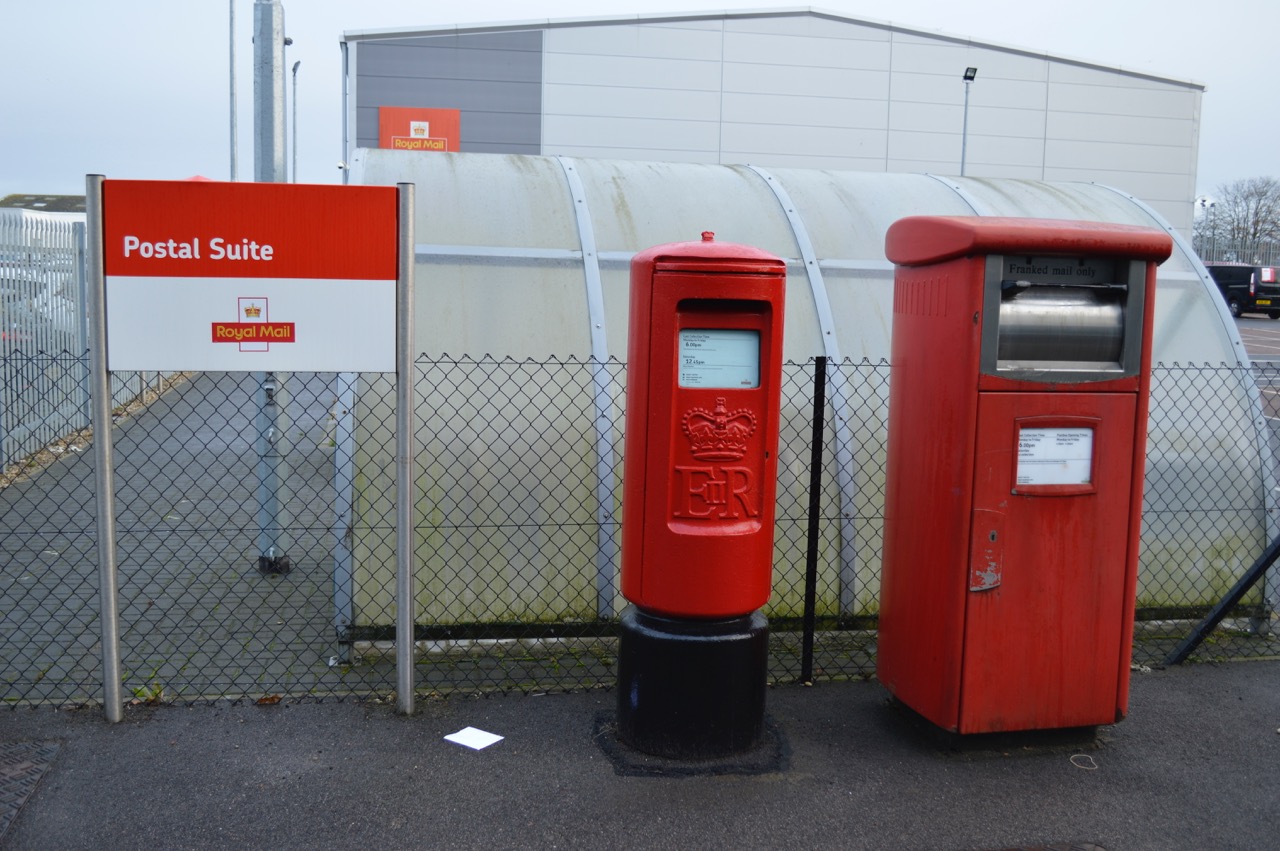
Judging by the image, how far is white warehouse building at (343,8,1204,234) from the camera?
27375 millimetres

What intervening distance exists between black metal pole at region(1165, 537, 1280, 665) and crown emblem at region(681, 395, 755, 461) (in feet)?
9.46

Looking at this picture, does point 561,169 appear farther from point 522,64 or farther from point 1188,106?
point 1188,106

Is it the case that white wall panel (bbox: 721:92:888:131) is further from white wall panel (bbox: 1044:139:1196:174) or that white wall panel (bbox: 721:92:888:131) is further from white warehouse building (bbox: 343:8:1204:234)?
white wall panel (bbox: 1044:139:1196:174)

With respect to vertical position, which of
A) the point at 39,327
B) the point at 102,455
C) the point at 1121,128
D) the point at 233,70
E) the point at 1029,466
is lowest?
the point at 102,455

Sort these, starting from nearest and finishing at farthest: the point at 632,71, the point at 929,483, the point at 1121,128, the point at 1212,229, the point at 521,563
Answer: the point at 929,483 → the point at 521,563 → the point at 632,71 → the point at 1121,128 → the point at 1212,229

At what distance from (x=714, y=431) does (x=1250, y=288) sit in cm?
4145

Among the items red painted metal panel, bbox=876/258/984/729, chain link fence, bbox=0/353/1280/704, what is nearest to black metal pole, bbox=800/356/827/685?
chain link fence, bbox=0/353/1280/704

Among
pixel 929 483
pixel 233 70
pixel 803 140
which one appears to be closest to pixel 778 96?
pixel 803 140

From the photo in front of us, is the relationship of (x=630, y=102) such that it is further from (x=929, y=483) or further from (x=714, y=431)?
(x=714, y=431)

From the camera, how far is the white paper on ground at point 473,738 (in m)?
4.31

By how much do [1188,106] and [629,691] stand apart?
32872 mm

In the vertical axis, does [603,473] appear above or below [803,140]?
below

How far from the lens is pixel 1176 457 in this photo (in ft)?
19.7

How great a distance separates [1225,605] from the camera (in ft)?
17.2
